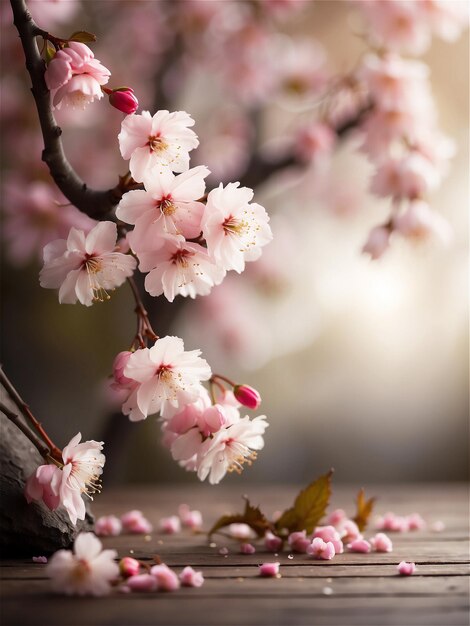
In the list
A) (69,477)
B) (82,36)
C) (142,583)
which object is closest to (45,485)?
(69,477)

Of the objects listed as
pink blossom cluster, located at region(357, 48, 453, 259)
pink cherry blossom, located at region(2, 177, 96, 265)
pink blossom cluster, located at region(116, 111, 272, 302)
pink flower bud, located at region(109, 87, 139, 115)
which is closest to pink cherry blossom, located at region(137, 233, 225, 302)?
pink blossom cluster, located at region(116, 111, 272, 302)

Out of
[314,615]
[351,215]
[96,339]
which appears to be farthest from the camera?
[96,339]

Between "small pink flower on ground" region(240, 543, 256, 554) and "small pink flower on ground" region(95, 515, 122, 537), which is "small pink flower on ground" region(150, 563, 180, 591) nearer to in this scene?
"small pink flower on ground" region(240, 543, 256, 554)

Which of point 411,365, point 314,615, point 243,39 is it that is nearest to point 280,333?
point 411,365

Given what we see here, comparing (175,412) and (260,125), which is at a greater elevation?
(260,125)

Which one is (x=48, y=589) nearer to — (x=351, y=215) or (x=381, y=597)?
(x=381, y=597)

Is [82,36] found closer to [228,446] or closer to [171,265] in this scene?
[171,265]
